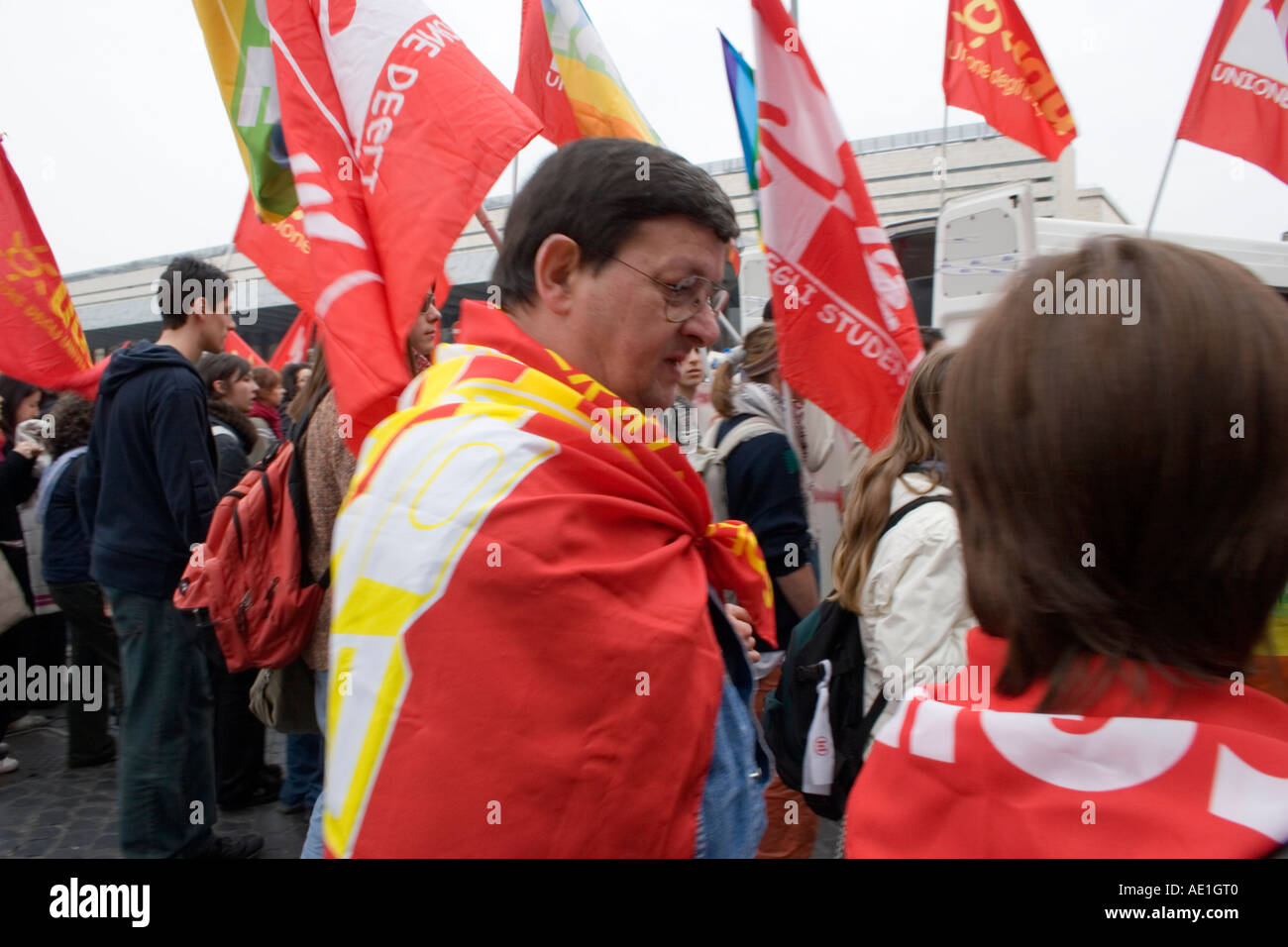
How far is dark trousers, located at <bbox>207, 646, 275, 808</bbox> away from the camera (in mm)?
4406

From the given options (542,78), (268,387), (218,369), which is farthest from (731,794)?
(268,387)

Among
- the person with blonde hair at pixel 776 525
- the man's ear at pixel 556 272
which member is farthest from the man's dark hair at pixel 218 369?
the man's ear at pixel 556 272

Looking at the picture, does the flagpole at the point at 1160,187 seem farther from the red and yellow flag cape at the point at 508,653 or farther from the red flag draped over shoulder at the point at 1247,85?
the red and yellow flag cape at the point at 508,653

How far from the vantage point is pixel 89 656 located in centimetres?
506

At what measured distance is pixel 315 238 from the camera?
2.23 meters

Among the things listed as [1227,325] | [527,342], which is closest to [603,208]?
[527,342]

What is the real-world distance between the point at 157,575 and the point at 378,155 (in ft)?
6.01

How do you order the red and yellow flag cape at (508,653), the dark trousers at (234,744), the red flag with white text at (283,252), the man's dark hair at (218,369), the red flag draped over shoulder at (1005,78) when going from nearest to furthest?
the red and yellow flag cape at (508,653) → the red flag with white text at (283,252) → the dark trousers at (234,744) → the man's dark hair at (218,369) → the red flag draped over shoulder at (1005,78)

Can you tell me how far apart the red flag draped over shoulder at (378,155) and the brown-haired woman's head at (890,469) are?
113 cm

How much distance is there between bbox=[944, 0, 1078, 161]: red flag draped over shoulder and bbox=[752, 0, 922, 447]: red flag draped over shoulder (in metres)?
2.91

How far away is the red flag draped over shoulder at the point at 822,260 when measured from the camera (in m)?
2.81

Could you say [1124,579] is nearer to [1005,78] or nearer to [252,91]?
[252,91]
